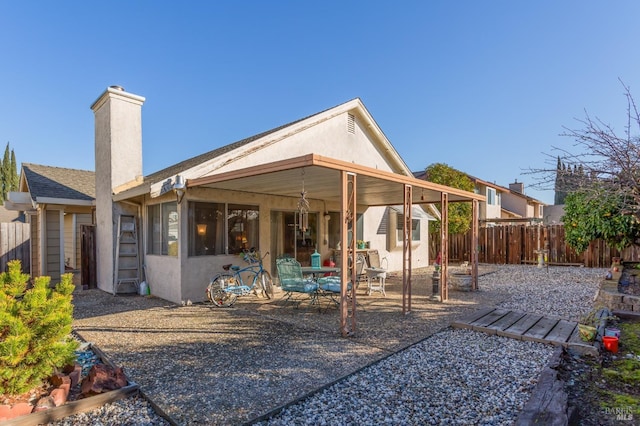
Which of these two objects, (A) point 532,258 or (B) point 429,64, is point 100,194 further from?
(A) point 532,258

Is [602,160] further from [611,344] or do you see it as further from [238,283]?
[238,283]

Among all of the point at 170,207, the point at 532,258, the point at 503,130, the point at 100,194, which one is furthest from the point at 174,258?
the point at 532,258

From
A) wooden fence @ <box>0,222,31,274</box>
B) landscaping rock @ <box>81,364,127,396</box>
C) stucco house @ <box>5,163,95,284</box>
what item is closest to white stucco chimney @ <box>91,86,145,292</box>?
stucco house @ <box>5,163,95,284</box>

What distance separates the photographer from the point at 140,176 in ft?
31.9

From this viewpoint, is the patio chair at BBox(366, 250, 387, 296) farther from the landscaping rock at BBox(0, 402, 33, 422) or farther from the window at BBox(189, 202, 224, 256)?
the landscaping rock at BBox(0, 402, 33, 422)

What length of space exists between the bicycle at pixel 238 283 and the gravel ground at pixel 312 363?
0.30 meters

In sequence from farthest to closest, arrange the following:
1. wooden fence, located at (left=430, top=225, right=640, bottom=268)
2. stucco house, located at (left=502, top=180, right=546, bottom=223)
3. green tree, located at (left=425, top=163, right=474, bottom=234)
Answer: stucco house, located at (left=502, top=180, right=546, bottom=223) → green tree, located at (left=425, top=163, right=474, bottom=234) → wooden fence, located at (left=430, top=225, right=640, bottom=268)

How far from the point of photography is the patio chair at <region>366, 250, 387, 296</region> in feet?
28.4

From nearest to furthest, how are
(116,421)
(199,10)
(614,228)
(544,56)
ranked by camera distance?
Result: (116,421)
(544,56)
(614,228)
(199,10)

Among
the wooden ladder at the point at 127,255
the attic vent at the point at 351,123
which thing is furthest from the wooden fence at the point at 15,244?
the attic vent at the point at 351,123

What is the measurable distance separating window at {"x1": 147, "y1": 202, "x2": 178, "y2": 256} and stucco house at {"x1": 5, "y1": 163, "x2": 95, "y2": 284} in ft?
10.5

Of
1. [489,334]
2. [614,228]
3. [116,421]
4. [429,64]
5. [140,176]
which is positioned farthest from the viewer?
[429,64]

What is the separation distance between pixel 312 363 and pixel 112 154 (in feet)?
26.6

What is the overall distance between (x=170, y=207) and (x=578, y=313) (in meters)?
9.09
